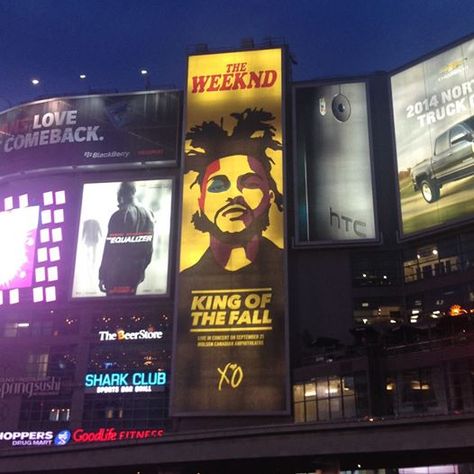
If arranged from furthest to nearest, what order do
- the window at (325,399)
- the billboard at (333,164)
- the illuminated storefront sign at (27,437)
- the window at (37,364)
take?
the window at (37,364) < the illuminated storefront sign at (27,437) < the billboard at (333,164) < the window at (325,399)

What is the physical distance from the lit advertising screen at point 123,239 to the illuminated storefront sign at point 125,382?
870cm

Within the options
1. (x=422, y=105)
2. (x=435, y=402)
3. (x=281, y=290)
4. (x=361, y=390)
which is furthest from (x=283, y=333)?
(x=422, y=105)

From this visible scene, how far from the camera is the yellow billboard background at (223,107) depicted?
226 feet

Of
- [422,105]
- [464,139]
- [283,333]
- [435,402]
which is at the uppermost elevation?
[422,105]

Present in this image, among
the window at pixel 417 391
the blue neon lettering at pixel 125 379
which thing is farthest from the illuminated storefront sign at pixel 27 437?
the window at pixel 417 391

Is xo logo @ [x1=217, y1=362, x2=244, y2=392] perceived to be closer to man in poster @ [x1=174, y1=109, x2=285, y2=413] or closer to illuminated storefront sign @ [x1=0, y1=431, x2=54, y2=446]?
man in poster @ [x1=174, y1=109, x2=285, y2=413]

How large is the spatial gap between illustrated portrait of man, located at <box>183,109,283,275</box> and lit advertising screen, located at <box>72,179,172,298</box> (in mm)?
5916

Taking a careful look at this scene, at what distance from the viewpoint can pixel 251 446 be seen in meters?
43.1

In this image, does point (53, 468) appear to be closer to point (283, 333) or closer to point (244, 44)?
point (283, 333)

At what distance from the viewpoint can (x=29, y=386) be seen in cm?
7500

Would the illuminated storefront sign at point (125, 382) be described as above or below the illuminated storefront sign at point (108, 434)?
above

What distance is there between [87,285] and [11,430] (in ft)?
57.3

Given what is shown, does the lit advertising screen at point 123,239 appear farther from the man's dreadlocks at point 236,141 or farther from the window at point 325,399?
the window at point 325,399

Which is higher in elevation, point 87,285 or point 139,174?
point 139,174
